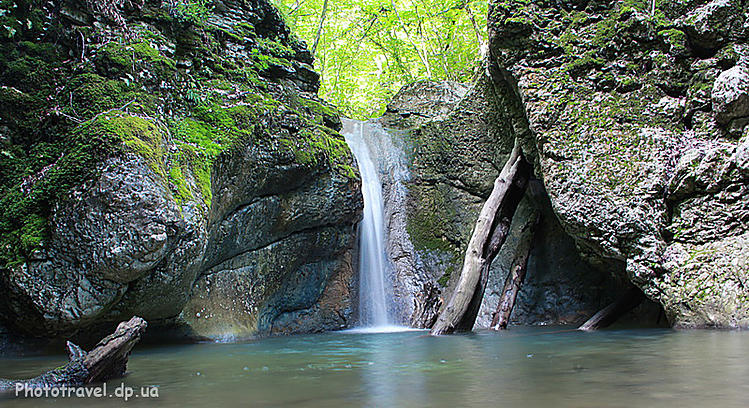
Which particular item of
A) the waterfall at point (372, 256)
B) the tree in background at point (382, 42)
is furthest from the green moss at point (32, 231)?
the tree in background at point (382, 42)

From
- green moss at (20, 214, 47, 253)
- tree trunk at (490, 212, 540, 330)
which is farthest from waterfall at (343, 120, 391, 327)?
green moss at (20, 214, 47, 253)

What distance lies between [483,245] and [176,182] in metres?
4.35

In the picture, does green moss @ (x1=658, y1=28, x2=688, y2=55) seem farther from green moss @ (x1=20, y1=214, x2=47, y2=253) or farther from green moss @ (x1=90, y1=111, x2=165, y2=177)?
green moss @ (x1=20, y1=214, x2=47, y2=253)

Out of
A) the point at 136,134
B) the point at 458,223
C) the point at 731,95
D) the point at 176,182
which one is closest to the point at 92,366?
the point at 176,182

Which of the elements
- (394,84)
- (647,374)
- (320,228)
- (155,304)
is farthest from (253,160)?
(394,84)

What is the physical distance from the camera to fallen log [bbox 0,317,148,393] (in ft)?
10.0

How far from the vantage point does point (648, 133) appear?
22.0ft

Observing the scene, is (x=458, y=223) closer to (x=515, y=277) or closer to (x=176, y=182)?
(x=515, y=277)

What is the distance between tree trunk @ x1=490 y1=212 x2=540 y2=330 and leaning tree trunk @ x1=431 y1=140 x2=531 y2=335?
783mm

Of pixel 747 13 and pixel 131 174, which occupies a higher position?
pixel 747 13

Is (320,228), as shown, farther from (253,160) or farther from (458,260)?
(458,260)

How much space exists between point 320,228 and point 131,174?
3.72 m

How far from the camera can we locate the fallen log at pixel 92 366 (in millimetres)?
3057

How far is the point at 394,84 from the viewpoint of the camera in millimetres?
18047
